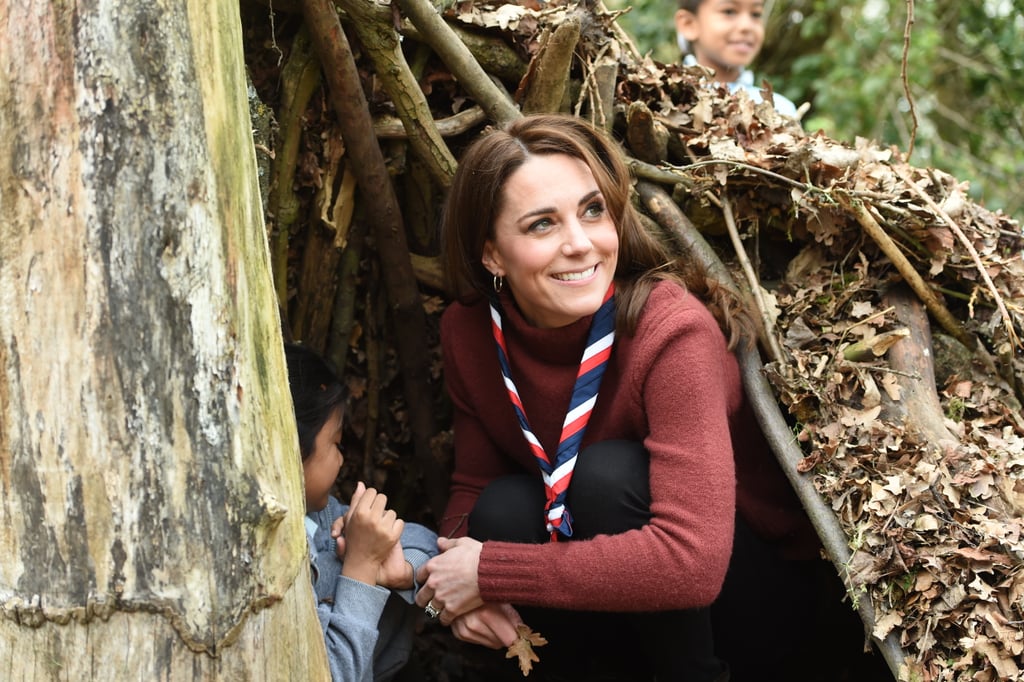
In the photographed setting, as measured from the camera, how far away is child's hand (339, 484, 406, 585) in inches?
101

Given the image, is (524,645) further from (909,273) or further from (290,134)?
(290,134)

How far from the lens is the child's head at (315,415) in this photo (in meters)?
2.60

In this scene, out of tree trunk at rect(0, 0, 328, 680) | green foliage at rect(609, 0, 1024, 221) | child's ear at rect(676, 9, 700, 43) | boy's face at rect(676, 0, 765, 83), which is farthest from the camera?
green foliage at rect(609, 0, 1024, 221)

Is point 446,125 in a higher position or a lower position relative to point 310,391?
higher

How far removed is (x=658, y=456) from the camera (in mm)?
2457

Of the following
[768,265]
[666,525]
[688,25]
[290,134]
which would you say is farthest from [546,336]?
[688,25]

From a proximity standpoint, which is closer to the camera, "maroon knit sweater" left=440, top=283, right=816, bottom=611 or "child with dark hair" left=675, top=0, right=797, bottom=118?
"maroon knit sweater" left=440, top=283, right=816, bottom=611

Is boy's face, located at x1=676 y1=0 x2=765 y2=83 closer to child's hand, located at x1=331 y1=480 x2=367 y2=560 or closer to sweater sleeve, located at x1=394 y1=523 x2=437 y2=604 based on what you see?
sweater sleeve, located at x1=394 y1=523 x2=437 y2=604

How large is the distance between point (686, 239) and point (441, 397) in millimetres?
1116

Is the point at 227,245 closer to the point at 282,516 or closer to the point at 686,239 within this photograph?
the point at 282,516

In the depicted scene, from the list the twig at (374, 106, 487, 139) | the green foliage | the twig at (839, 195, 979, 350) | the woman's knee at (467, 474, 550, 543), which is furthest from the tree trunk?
the green foliage

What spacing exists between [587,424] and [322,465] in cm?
71

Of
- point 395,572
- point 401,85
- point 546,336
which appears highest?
point 401,85

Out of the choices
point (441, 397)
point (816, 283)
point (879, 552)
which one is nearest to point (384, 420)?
point (441, 397)
